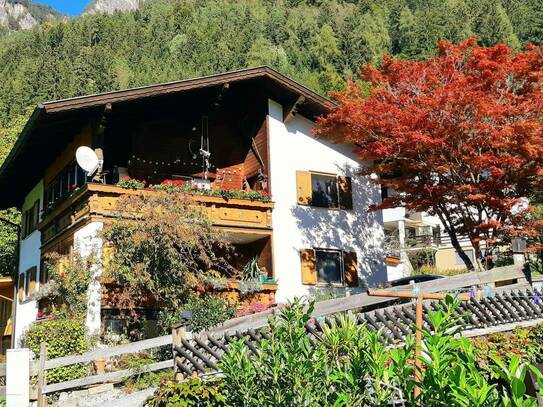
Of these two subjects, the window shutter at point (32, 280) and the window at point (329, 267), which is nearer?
the window at point (329, 267)

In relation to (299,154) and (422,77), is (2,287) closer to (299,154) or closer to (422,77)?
(299,154)

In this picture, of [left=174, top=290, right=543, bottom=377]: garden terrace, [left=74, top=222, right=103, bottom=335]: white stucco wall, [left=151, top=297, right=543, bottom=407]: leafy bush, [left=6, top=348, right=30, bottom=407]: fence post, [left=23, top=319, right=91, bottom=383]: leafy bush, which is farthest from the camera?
[left=74, top=222, right=103, bottom=335]: white stucco wall

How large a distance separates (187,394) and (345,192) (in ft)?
45.9

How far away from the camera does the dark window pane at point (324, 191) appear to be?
2041 centimetres

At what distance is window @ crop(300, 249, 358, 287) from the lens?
19391 mm

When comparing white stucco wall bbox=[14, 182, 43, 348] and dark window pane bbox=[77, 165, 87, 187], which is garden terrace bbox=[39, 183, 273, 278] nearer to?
dark window pane bbox=[77, 165, 87, 187]

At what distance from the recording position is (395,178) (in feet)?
58.6

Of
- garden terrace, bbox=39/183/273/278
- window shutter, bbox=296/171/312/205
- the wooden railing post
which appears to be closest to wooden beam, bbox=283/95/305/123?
window shutter, bbox=296/171/312/205

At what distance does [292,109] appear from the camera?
20.1 meters

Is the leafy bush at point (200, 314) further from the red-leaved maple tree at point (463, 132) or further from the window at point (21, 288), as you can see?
the window at point (21, 288)

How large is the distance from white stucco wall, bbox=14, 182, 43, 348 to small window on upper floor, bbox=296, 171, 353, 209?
906 centimetres

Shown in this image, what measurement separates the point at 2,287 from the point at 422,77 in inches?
771

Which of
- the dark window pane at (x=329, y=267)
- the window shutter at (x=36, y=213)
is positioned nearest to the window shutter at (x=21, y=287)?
the window shutter at (x=36, y=213)

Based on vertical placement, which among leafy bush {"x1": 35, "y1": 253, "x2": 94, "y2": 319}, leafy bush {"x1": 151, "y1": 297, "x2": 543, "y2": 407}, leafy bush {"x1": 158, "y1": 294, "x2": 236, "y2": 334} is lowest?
leafy bush {"x1": 151, "y1": 297, "x2": 543, "y2": 407}
